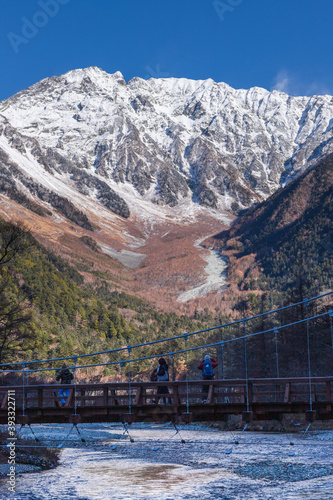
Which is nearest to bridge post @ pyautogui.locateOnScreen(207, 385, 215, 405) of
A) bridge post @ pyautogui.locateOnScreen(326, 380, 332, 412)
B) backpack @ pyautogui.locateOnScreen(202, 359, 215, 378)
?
backpack @ pyautogui.locateOnScreen(202, 359, 215, 378)

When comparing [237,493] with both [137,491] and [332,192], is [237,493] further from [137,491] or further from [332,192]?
[332,192]

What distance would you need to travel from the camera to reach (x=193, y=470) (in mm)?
21656

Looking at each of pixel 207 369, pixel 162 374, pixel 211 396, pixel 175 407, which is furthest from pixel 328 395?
pixel 162 374

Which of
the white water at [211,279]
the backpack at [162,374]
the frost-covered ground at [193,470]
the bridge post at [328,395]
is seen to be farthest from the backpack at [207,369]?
the white water at [211,279]

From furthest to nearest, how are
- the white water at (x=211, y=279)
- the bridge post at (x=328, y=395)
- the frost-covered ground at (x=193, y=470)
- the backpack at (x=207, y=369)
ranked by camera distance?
the white water at (x=211, y=279), the backpack at (x=207, y=369), the bridge post at (x=328, y=395), the frost-covered ground at (x=193, y=470)

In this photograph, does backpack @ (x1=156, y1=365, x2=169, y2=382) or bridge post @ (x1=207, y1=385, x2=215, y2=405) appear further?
backpack @ (x1=156, y1=365, x2=169, y2=382)

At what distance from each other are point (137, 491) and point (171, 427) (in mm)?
23221

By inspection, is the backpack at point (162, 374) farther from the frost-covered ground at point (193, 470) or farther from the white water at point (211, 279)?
the white water at point (211, 279)

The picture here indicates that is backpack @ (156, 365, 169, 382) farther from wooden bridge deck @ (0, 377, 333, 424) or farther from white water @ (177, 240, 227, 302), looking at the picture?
white water @ (177, 240, 227, 302)

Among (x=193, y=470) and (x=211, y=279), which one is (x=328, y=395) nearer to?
(x=193, y=470)

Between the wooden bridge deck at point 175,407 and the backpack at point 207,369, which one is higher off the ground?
the backpack at point 207,369

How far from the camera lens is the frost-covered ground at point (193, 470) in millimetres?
17453

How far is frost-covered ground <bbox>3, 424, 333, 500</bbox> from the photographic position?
17.5m

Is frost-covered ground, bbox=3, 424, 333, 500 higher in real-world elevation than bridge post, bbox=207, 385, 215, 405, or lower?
lower
